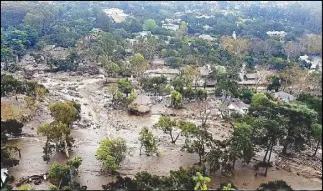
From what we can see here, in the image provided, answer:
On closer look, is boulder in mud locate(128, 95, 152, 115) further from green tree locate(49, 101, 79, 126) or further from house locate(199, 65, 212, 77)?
house locate(199, 65, 212, 77)

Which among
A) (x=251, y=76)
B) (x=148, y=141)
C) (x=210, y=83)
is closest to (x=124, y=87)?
(x=210, y=83)

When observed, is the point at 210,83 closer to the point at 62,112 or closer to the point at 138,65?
the point at 138,65

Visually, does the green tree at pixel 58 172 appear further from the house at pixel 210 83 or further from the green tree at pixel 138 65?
the house at pixel 210 83

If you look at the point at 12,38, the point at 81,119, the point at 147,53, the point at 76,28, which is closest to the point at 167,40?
the point at 147,53

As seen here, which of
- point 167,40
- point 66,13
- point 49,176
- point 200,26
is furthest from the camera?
point 66,13

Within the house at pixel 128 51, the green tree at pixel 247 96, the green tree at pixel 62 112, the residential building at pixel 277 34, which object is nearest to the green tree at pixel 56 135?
the green tree at pixel 62 112

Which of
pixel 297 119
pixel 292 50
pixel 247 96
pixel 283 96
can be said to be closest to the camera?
pixel 297 119

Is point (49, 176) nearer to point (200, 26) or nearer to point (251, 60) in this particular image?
point (251, 60)
